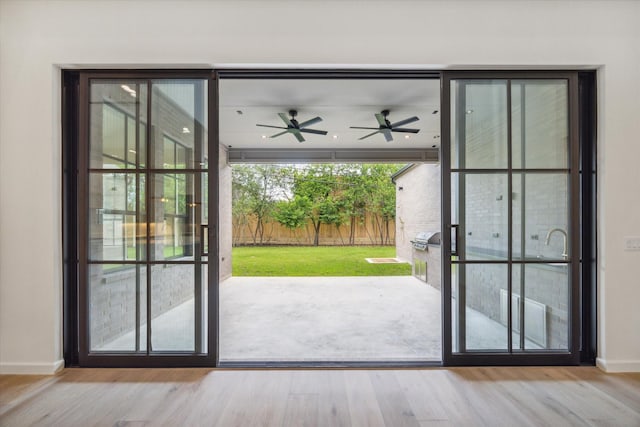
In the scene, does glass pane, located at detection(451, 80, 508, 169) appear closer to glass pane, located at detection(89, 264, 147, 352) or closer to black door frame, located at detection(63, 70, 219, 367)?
black door frame, located at detection(63, 70, 219, 367)

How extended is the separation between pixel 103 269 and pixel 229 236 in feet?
16.0

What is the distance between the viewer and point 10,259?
7.95ft

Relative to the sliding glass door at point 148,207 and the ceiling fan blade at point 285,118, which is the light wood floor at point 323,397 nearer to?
the sliding glass door at point 148,207

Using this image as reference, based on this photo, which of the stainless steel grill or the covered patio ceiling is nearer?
the covered patio ceiling

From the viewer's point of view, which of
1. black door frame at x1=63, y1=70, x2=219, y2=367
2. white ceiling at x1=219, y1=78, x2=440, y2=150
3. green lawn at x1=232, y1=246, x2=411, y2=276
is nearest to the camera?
black door frame at x1=63, y1=70, x2=219, y2=367

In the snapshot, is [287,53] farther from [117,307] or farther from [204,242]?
[117,307]

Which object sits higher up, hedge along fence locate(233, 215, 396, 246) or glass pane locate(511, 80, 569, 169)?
glass pane locate(511, 80, 569, 169)

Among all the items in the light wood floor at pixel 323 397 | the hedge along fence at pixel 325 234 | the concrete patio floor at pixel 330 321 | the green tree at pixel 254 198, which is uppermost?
the green tree at pixel 254 198

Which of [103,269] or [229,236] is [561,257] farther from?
[229,236]

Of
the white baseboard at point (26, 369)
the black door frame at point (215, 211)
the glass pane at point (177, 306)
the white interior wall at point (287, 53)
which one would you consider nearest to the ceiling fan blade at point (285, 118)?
the black door frame at point (215, 211)

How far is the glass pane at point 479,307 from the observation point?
2559mm

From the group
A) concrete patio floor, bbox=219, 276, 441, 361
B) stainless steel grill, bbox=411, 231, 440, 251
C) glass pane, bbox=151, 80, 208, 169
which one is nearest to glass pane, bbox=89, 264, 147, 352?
concrete patio floor, bbox=219, 276, 441, 361

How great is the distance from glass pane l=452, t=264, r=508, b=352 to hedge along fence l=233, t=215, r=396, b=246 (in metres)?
11.2

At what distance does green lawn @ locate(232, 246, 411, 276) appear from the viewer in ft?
27.8
